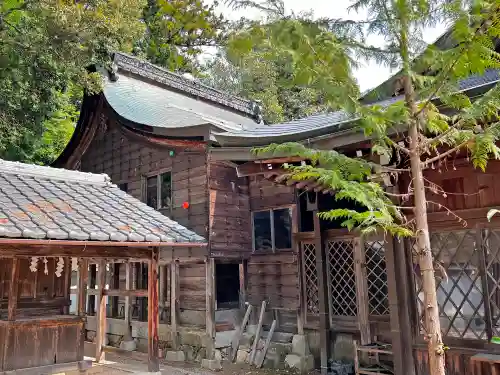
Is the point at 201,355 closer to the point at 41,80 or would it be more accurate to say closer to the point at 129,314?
the point at 129,314

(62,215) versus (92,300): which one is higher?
(62,215)

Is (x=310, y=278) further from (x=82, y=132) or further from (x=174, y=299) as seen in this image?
(x=82, y=132)

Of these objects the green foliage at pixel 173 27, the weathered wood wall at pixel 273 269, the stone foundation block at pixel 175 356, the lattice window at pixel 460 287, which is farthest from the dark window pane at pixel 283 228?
the green foliage at pixel 173 27

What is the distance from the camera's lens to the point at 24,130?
12609mm

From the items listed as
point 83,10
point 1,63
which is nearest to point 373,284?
point 83,10

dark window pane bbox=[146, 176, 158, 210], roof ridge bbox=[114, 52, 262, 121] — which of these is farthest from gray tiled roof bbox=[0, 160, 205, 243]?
roof ridge bbox=[114, 52, 262, 121]

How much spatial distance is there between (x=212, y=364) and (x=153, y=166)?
6.03 meters

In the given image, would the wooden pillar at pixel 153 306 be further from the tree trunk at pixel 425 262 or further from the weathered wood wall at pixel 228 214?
the tree trunk at pixel 425 262

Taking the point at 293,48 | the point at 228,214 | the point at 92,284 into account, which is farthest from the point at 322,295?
the point at 92,284

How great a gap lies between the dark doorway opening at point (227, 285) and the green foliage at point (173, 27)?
1432 cm

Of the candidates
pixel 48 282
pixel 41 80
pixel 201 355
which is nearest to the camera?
pixel 48 282

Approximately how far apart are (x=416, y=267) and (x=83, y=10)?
33.7 ft

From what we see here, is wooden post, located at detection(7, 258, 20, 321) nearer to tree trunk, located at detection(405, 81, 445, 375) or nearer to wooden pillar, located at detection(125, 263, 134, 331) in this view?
wooden pillar, located at detection(125, 263, 134, 331)

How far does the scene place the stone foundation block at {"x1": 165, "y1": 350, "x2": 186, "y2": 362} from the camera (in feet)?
37.6
